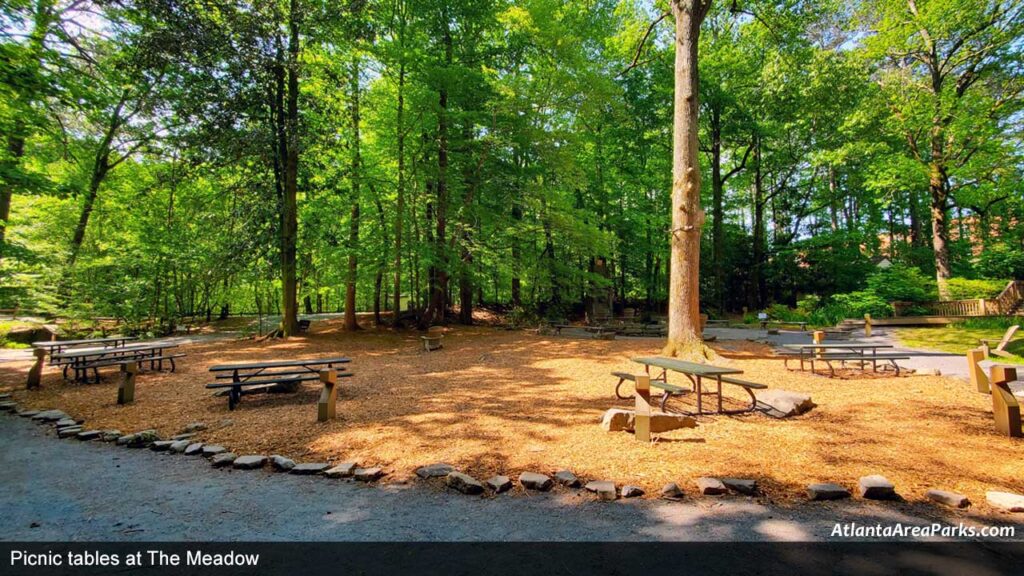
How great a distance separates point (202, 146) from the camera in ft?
36.9

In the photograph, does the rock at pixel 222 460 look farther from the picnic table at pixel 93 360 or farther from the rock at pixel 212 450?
the picnic table at pixel 93 360

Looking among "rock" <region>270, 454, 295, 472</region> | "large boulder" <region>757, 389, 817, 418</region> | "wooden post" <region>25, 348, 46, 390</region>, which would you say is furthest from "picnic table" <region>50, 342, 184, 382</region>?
"large boulder" <region>757, 389, 817, 418</region>

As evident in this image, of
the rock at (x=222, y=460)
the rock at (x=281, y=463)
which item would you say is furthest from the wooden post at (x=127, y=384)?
the rock at (x=281, y=463)

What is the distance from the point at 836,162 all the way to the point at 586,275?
1162cm

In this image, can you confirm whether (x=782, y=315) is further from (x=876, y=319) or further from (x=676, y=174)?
(x=676, y=174)

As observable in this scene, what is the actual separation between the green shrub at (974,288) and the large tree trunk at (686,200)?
14838 mm

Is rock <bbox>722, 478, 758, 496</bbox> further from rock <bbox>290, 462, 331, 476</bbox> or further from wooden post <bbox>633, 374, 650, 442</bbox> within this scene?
rock <bbox>290, 462, 331, 476</bbox>

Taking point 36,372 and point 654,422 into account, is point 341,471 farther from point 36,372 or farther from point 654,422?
point 36,372

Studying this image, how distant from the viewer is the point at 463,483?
123 inches

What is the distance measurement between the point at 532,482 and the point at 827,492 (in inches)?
81.5

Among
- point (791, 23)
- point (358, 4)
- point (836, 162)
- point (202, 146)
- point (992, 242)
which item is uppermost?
point (358, 4)

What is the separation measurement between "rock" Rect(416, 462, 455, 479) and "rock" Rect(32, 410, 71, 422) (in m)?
5.35

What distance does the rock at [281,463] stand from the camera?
363 cm
